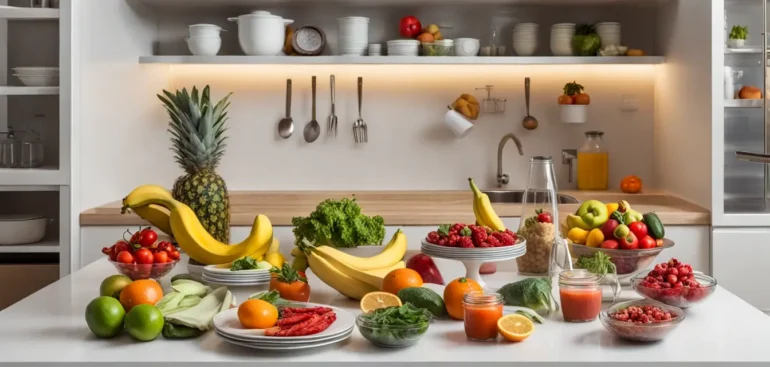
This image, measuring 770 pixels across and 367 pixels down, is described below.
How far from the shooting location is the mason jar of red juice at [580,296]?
6.26ft

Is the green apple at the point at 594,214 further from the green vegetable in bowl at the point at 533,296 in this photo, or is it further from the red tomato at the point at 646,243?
the green vegetable in bowl at the point at 533,296

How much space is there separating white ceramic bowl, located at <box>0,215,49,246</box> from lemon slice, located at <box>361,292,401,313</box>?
206 centimetres

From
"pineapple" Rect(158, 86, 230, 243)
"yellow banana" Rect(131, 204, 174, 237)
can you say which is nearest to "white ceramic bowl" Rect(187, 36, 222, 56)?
"pineapple" Rect(158, 86, 230, 243)

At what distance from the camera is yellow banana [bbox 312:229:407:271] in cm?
217

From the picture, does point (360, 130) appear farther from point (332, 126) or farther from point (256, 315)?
point (256, 315)

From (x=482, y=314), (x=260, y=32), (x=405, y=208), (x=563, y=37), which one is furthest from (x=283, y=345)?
(x=563, y=37)

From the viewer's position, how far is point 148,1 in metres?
4.19

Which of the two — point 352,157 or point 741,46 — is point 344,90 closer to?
point 352,157

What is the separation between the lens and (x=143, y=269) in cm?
221

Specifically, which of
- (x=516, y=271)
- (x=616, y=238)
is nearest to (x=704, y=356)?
(x=616, y=238)

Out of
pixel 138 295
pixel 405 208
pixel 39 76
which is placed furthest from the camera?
pixel 405 208

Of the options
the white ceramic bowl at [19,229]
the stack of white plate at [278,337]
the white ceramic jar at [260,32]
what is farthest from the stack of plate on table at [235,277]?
the white ceramic jar at [260,32]

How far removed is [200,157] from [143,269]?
53 cm

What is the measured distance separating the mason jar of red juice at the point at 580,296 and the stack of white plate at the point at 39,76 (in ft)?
7.73
